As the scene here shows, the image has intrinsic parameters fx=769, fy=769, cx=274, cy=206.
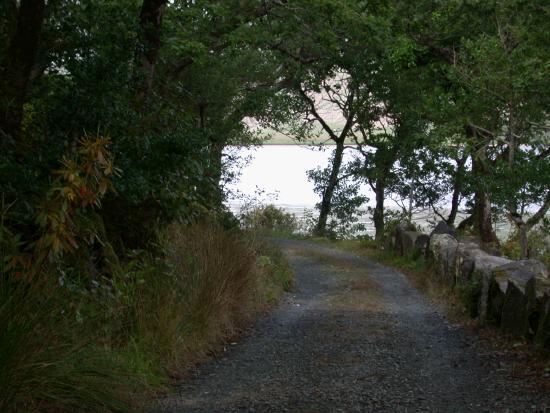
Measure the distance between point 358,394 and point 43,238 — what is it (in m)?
2.79

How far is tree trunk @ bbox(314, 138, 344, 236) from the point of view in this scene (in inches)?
1200

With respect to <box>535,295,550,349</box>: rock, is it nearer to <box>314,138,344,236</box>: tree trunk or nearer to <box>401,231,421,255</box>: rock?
<box>401,231,421,255</box>: rock

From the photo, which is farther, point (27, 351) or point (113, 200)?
point (113, 200)

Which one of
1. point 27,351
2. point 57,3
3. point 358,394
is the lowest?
point 358,394

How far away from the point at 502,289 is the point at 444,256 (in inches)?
180

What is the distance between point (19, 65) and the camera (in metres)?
6.37

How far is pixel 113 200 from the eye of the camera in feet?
23.1

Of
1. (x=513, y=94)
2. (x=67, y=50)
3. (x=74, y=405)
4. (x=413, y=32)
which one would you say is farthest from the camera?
(x=413, y=32)

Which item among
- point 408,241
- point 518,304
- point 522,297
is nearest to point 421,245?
point 408,241

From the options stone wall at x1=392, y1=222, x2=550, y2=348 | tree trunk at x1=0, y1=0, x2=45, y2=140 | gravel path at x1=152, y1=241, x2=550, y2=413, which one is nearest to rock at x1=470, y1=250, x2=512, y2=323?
stone wall at x1=392, y1=222, x2=550, y2=348

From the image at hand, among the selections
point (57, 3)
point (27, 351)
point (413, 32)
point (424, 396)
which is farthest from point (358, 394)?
point (413, 32)

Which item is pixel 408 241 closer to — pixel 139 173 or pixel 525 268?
pixel 525 268

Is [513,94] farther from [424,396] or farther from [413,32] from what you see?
[424,396]

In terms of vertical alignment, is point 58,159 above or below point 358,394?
above
